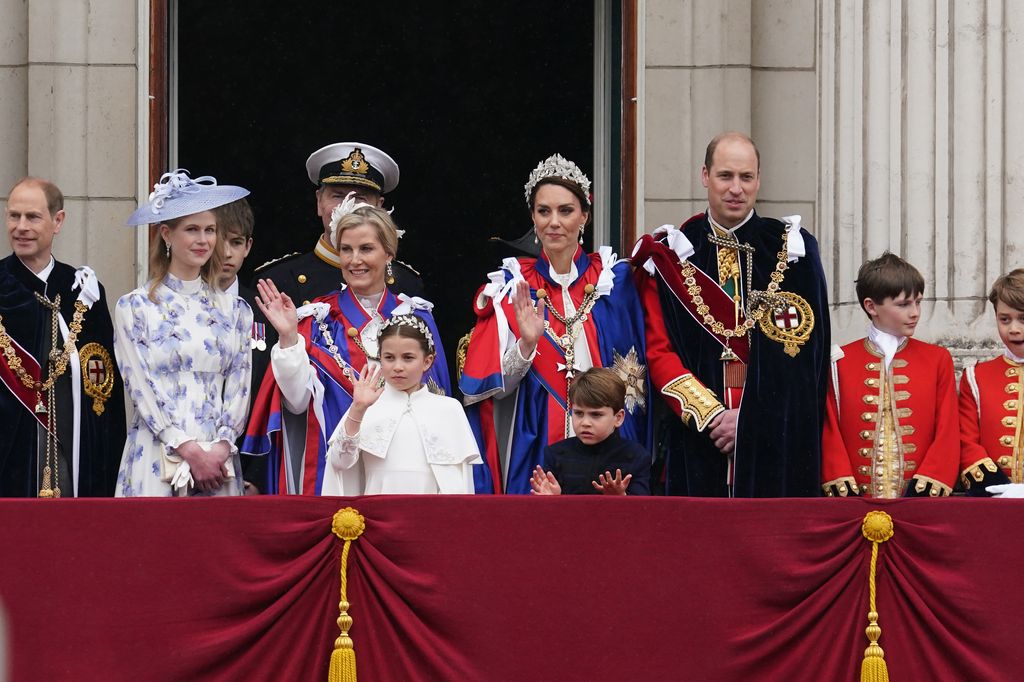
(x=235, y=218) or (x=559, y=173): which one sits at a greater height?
(x=559, y=173)

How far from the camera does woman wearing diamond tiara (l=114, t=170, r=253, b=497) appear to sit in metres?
5.98

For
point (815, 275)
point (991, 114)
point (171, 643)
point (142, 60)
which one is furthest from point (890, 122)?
point (171, 643)

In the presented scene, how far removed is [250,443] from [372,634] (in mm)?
1409

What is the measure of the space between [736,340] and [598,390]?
0.72 m

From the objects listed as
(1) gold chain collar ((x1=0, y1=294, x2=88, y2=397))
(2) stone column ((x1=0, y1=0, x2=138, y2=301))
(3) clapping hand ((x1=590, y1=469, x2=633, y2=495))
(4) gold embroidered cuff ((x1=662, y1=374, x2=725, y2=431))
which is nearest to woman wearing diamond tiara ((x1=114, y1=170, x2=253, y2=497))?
(1) gold chain collar ((x1=0, y1=294, x2=88, y2=397))

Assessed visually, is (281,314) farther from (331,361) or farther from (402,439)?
(402,439)

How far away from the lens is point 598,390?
584cm

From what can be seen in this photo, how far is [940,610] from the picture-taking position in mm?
5219

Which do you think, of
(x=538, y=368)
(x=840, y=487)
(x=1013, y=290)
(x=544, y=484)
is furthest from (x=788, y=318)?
(x=544, y=484)

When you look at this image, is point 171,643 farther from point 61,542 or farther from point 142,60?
point 142,60

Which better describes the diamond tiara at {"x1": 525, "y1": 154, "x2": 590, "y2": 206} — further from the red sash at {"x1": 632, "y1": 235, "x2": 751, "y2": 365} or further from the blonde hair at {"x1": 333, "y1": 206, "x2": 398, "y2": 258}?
the blonde hair at {"x1": 333, "y1": 206, "x2": 398, "y2": 258}

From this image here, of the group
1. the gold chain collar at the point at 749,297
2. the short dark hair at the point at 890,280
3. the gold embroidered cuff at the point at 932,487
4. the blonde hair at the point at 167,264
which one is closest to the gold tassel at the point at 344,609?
the blonde hair at the point at 167,264

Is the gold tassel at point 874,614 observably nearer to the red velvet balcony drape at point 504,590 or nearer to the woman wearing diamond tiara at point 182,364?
the red velvet balcony drape at point 504,590

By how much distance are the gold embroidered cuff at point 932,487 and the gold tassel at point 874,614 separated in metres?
0.75
